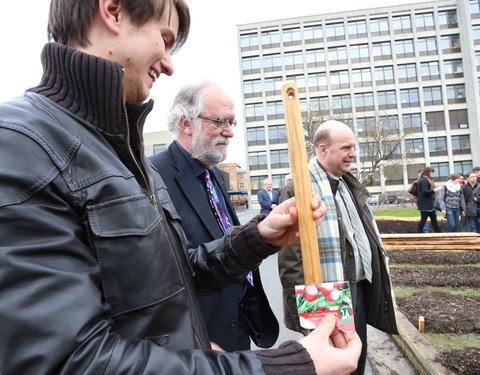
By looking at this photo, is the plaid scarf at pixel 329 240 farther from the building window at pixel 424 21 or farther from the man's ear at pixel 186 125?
the building window at pixel 424 21

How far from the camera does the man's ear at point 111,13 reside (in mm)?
983

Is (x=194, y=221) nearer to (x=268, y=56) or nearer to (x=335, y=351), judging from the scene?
(x=335, y=351)

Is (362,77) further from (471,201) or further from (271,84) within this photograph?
(471,201)

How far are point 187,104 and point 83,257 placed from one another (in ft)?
5.88

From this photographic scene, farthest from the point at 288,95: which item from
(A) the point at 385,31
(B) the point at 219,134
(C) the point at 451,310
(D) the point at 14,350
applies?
(A) the point at 385,31

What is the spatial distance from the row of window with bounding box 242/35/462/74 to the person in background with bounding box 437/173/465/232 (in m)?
44.9

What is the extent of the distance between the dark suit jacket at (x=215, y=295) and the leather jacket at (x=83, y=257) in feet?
3.21

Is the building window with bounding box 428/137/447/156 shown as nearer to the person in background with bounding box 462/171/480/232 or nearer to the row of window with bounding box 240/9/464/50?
the row of window with bounding box 240/9/464/50

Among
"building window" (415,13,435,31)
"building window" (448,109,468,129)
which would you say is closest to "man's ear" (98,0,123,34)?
"building window" (448,109,468,129)

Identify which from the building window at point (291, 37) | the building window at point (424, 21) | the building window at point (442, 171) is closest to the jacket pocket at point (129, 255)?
the building window at point (442, 171)

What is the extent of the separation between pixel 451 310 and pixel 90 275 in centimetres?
465

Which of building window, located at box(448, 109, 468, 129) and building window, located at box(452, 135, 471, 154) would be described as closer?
building window, located at box(452, 135, 471, 154)

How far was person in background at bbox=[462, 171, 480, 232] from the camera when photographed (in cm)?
1045

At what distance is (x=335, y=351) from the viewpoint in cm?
91
